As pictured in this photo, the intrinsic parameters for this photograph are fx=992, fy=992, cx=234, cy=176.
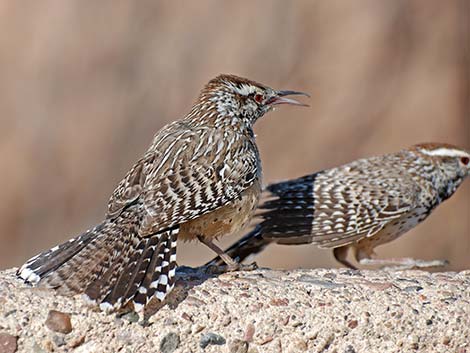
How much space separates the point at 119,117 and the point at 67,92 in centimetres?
54

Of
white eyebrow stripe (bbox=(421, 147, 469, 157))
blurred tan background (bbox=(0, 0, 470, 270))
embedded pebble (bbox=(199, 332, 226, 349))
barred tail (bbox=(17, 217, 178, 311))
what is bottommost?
embedded pebble (bbox=(199, 332, 226, 349))

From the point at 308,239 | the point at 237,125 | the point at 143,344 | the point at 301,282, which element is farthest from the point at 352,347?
the point at 308,239

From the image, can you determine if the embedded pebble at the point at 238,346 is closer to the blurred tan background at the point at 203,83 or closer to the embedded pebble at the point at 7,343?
the embedded pebble at the point at 7,343

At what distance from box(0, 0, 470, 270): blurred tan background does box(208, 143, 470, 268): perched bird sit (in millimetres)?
2931

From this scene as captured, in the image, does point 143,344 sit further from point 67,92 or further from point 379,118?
point 379,118

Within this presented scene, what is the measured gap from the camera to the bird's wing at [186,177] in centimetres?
368

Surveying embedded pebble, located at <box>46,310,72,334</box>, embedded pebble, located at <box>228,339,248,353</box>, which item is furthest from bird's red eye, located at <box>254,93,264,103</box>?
embedded pebble, located at <box>46,310,72,334</box>

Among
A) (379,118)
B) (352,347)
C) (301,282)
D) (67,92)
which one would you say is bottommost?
(352,347)

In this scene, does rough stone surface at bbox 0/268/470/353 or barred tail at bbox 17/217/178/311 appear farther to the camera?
barred tail at bbox 17/217/178/311

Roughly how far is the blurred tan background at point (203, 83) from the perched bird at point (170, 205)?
412 centimetres

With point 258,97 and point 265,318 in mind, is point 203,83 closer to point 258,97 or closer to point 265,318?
point 258,97

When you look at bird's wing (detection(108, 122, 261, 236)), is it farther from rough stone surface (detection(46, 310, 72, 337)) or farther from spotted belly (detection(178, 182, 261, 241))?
rough stone surface (detection(46, 310, 72, 337))

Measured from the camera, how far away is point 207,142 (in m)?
4.17

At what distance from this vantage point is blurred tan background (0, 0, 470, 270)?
29.2ft
